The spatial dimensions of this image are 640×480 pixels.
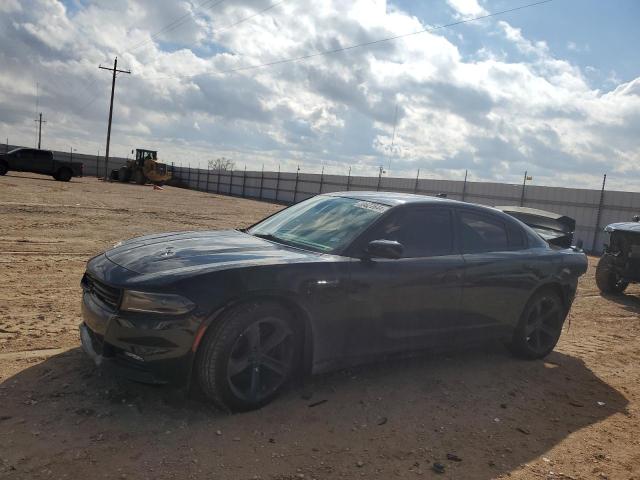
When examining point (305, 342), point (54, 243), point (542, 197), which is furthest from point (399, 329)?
point (542, 197)

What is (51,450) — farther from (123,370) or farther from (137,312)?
(137,312)

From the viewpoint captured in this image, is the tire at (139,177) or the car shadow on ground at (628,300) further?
the tire at (139,177)

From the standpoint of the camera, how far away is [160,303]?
3.10 meters

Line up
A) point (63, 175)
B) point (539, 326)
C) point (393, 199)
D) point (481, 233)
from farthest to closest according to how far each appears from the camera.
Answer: point (63, 175)
point (539, 326)
point (481, 233)
point (393, 199)

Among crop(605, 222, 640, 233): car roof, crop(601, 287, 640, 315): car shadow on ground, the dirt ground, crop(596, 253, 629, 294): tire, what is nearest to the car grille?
the dirt ground

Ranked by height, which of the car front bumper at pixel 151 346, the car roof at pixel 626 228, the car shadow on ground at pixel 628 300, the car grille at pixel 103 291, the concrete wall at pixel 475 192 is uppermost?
the concrete wall at pixel 475 192

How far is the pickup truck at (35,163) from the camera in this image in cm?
3331

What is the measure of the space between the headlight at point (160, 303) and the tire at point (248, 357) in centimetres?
22

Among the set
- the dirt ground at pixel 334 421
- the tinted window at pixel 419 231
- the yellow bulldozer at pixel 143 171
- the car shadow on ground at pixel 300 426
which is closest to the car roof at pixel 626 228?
the dirt ground at pixel 334 421

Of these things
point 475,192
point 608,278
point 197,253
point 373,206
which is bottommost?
point 608,278

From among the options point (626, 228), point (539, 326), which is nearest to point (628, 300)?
point (626, 228)

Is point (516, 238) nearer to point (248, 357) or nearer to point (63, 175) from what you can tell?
point (248, 357)

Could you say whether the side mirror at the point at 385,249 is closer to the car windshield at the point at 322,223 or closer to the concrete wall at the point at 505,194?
the car windshield at the point at 322,223

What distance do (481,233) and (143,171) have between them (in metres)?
43.2
